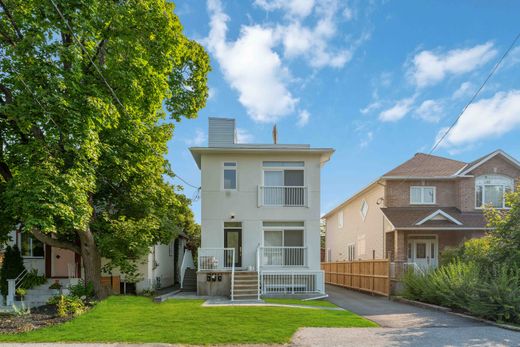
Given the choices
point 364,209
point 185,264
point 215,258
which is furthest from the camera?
point 364,209

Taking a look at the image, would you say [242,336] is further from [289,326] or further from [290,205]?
[290,205]

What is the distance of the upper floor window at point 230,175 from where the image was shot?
62.4 ft

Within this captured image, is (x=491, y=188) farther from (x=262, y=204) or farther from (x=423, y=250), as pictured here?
(x=262, y=204)

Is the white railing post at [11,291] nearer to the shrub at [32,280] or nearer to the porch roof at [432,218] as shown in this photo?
the shrub at [32,280]

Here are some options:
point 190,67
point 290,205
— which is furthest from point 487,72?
point 190,67

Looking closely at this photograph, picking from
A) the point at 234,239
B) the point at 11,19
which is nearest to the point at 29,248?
the point at 234,239

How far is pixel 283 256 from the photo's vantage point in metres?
18.5

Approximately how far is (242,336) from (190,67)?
11.5m

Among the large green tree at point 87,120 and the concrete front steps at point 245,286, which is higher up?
the large green tree at point 87,120

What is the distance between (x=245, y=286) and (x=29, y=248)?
10283 mm

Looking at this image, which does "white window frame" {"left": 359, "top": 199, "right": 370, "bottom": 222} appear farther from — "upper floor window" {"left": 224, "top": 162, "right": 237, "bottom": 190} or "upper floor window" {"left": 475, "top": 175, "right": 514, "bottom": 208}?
"upper floor window" {"left": 224, "top": 162, "right": 237, "bottom": 190}

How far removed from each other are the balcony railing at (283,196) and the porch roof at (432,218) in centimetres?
491

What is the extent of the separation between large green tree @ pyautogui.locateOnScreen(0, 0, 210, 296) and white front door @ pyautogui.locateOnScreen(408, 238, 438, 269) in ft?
43.6

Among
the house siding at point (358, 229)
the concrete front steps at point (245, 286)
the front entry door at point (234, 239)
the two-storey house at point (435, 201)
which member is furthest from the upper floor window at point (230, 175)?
the house siding at point (358, 229)
